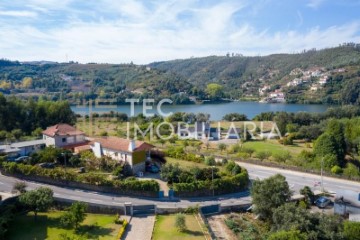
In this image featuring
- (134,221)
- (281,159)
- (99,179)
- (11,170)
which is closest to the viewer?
(134,221)

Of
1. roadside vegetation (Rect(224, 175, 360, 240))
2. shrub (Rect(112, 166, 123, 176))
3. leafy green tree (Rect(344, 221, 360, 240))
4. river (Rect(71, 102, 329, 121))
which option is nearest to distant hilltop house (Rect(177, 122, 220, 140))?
shrub (Rect(112, 166, 123, 176))

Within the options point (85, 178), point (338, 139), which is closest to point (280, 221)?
point (85, 178)

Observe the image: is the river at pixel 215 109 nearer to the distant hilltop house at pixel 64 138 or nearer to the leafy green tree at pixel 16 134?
the leafy green tree at pixel 16 134

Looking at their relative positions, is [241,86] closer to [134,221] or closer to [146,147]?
[146,147]

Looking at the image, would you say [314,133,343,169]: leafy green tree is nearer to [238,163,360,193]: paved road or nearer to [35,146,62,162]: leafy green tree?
[238,163,360,193]: paved road

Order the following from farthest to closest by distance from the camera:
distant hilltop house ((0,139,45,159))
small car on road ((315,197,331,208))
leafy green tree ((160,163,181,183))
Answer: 1. distant hilltop house ((0,139,45,159))
2. leafy green tree ((160,163,181,183))
3. small car on road ((315,197,331,208))

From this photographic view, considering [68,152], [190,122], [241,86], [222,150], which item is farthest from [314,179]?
[241,86]
